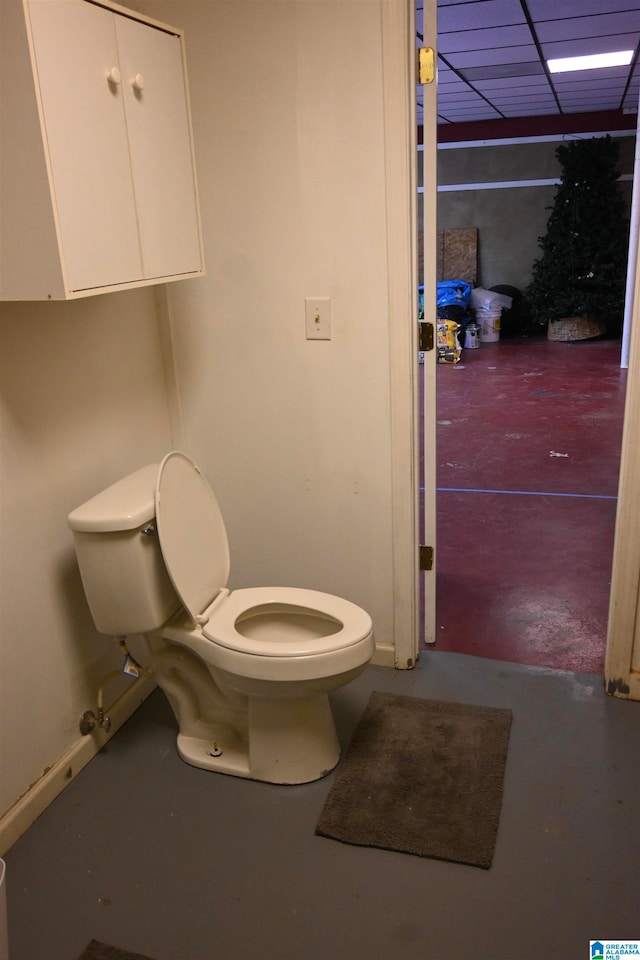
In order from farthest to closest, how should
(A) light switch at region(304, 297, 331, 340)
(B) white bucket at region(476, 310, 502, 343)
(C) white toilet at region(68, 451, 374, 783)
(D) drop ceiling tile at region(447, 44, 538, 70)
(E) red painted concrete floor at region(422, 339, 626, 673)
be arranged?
1. (B) white bucket at region(476, 310, 502, 343)
2. (D) drop ceiling tile at region(447, 44, 538, 70)
3. (E) red painted concrete floor at region(422, 339, 626, 673)
4. (A) light switch at region(304, 297, 331, 340)
5. (C) white toilet at region(68, 451, 374, 783)

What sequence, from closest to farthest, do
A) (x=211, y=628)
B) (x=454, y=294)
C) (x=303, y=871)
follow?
(x=303, y=871)
(x=211, y=628)
(x=454, y=294)

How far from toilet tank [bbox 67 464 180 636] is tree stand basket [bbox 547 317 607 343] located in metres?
6.78

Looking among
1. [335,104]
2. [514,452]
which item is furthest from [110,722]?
[514,452]

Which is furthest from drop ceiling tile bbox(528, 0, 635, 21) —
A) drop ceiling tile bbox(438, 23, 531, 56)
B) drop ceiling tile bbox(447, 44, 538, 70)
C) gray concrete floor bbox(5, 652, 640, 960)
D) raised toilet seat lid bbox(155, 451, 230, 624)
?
gray concrete floor bbox(5, 652, 640, 960)

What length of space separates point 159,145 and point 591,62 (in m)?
4.81

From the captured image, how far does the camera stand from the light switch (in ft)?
7.50

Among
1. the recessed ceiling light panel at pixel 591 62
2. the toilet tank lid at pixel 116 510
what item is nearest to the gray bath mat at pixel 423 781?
the toilet tank lid at pixel 116 510

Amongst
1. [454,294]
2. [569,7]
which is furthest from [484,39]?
[454,294]

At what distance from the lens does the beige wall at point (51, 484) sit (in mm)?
1833

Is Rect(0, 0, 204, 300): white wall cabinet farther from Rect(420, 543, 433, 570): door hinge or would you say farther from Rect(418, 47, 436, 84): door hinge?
Rect(420, 543, 433, 570): door hinge

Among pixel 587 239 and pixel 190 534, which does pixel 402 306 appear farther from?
pixel 587 239

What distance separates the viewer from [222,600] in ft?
7.04

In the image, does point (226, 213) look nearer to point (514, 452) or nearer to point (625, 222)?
point (514, 452)

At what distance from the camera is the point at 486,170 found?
8.55 meters
